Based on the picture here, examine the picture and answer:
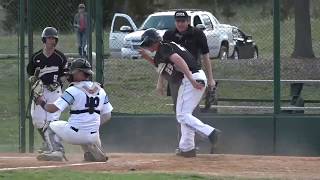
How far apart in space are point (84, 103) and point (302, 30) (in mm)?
4623

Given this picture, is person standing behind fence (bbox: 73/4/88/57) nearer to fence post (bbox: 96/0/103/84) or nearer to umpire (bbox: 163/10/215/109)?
fence post (bbox: 96/0/103/84)

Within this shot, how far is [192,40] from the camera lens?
461 inches

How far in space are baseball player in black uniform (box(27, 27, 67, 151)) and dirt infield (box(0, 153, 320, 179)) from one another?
0.91 m

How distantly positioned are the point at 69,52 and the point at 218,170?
6.09 m

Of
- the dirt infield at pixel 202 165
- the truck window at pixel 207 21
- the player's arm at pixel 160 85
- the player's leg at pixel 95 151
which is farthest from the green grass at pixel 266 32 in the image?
the player's leg at pixel 95 151

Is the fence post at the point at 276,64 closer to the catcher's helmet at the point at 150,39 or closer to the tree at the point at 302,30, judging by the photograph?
the tree at the point at 302,30

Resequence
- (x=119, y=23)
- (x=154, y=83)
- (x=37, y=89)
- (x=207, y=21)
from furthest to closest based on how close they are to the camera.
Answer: (x=154, y=83) → (x=207, y=21) → (x=119, y=23) → (x=37, y=89)

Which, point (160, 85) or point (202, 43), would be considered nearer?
point (160, 85)

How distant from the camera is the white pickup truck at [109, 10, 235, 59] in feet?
45.2

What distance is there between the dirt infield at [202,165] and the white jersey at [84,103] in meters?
0.45

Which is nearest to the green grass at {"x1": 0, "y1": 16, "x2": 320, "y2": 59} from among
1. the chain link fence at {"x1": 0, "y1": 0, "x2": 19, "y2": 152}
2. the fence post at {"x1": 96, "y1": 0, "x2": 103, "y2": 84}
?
the fence post at {"x1": 96, "y1": 0, "x2": 103, "y2": 84}

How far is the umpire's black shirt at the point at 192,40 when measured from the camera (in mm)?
11664

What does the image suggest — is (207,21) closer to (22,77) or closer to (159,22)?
(159,22)

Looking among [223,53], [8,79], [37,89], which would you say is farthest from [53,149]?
[8,79]
